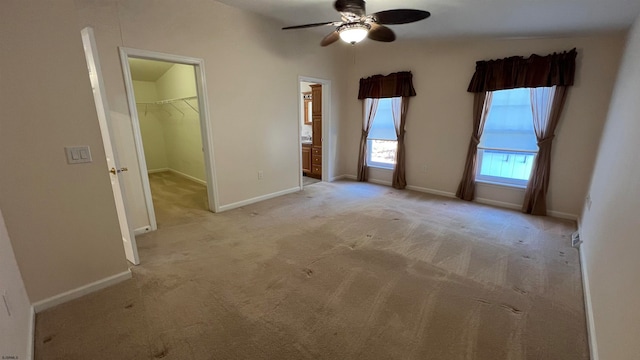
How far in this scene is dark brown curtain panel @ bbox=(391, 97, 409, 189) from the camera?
15.8 ft

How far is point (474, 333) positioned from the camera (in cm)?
170

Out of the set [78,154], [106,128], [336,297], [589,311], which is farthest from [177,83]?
[589,311]

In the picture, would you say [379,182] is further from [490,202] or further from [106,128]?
[106,128]

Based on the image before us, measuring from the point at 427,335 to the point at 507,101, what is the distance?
3779mm

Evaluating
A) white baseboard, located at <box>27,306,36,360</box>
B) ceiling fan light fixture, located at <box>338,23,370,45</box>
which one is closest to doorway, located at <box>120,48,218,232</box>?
white baseboard, located at <box>27,306,36,360</box>

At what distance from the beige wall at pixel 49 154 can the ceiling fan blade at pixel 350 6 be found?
193cm

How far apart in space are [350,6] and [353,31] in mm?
347

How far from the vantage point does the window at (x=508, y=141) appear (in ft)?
12.4

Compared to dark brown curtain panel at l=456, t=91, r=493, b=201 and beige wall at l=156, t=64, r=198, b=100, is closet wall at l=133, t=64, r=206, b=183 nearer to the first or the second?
beige wall at l=156, t=64, r=198, b=100

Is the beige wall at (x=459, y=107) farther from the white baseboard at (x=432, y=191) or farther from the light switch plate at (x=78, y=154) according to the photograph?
the light switch plate at (x=78, y=154)

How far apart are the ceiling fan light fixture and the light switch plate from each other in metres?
2.44

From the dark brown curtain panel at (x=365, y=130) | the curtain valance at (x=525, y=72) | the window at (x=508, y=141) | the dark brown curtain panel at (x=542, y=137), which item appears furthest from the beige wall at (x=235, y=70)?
the dark brown curtain panel at (x=542, y=137)

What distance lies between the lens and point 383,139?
5.36 metres

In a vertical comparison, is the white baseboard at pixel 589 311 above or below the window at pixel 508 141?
below
